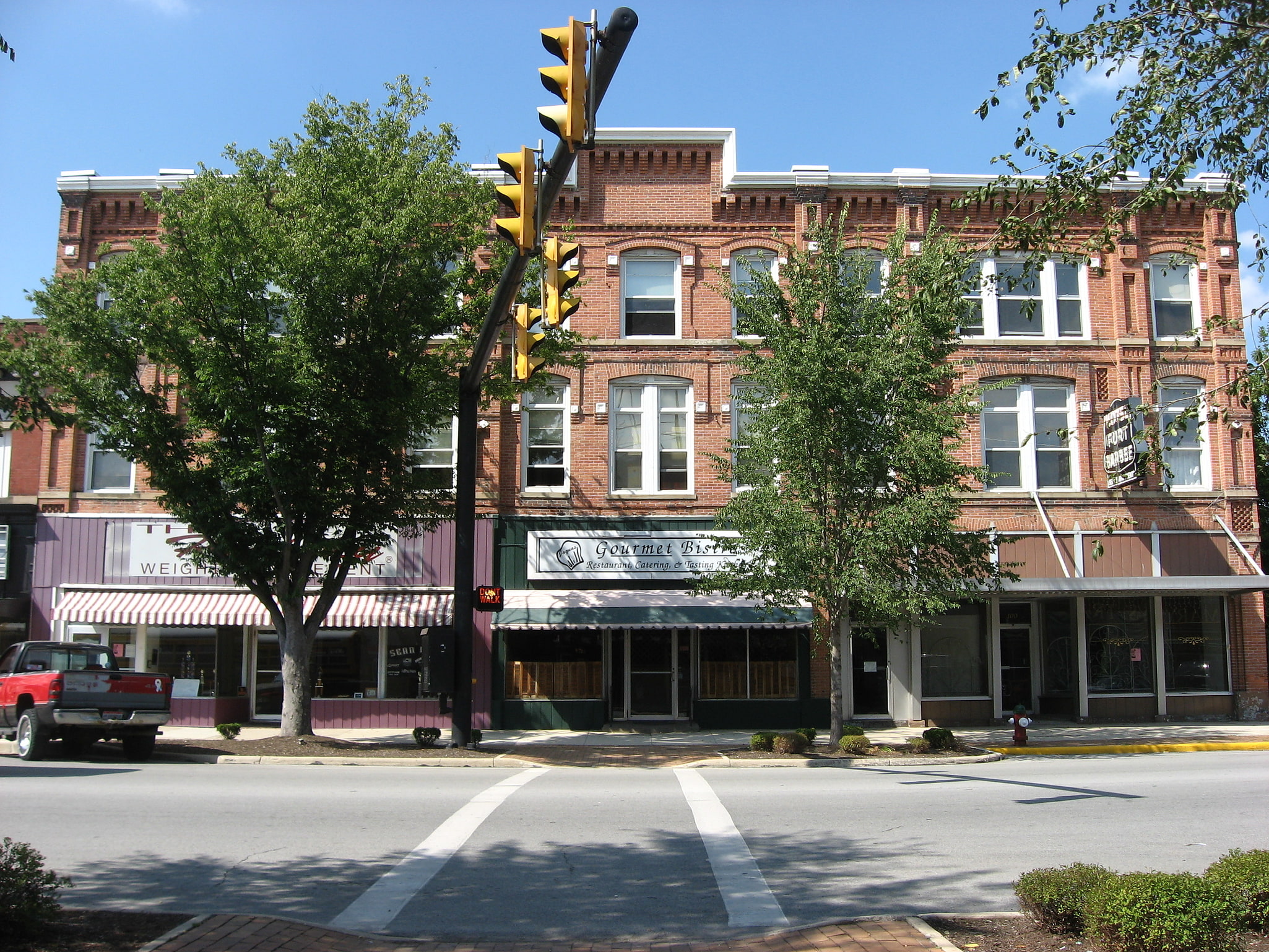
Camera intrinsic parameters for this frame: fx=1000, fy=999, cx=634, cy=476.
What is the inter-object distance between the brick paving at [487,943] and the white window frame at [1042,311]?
60.7 feet

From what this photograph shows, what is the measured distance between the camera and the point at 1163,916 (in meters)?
5.60

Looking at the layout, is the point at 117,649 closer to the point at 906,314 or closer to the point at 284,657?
the point at 284,657

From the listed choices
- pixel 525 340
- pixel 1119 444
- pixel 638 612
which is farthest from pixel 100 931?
pixel 1119 444

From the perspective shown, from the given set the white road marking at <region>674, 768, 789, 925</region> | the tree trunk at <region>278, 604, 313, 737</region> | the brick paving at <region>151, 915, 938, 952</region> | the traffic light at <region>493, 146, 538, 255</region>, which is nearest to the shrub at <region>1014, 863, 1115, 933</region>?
the brick paving at <region>151, 915, 938, 952</region>

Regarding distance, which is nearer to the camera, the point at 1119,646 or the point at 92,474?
the point at 92,474

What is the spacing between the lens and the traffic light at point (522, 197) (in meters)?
6.79

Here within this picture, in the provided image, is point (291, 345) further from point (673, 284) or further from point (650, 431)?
point (673, 284)

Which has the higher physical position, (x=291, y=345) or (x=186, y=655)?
(x=291, y=345)

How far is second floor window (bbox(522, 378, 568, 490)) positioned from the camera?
2216 cm

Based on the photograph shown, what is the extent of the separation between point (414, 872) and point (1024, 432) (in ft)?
60.7

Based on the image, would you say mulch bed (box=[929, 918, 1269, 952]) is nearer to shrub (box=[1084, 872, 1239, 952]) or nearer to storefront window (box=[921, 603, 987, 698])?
shrub (box=[1084, 872, 1239, 952])

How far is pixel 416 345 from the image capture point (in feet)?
56.3

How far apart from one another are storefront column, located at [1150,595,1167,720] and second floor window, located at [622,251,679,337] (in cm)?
1240

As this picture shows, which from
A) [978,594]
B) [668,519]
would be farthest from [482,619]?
[978,594]
